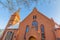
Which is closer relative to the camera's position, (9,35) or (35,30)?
(35,30)

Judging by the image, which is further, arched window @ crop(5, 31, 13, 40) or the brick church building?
arched window @ crop(5, 31, 13, 40)

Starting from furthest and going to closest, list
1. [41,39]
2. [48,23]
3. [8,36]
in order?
[8,36], [48,23], [41,39]

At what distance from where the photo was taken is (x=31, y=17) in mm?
25047

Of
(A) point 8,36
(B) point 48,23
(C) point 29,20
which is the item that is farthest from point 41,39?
(A) point 8,36

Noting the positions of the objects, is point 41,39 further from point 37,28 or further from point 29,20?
point 29,20

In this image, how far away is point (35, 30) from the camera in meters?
21.4

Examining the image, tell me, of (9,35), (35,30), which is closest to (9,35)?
(9,35)

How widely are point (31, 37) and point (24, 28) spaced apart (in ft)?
12.1

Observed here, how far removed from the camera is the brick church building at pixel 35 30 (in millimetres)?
21047

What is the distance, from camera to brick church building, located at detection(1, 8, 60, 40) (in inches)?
829

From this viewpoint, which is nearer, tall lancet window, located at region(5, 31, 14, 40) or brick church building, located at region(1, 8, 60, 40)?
brick church building, located at region(1, 8, 60, 40)

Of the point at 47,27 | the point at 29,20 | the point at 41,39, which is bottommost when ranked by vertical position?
the point at 41,39

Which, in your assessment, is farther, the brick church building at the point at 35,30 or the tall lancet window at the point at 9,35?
the tall lancet window at the point at 9,35

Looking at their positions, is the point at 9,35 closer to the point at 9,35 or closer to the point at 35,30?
the point at 9,35
